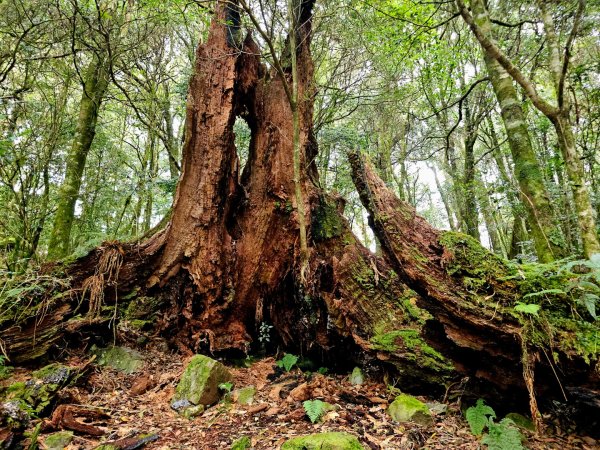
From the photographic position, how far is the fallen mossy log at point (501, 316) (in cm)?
295

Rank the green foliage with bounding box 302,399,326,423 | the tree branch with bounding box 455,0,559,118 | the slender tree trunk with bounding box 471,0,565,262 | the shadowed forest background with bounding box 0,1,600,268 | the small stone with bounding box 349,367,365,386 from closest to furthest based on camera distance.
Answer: the green foliage with bounding box 302,399,326,423 < the tree branch with bounding box 455,0,559,118 < the small stone with bounding box 349,367,365,386 < the slender tree trunk with bounding box 471,0,565,262 < the shadowed forest background with bounding box 0,1,600,268

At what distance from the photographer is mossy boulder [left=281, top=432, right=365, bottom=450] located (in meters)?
2.65

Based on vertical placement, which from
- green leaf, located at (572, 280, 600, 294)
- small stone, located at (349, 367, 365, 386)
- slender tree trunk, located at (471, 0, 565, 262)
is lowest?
small stone, located at (349, 367, 365, 386)

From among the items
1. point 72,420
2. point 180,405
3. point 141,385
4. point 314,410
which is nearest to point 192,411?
point 180,405

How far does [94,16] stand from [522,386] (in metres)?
10.0

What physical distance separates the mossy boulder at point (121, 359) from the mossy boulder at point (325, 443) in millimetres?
2896

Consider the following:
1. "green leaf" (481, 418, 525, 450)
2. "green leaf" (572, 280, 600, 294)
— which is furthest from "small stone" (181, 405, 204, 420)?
"green leaf" (572, 280, 600, 294)

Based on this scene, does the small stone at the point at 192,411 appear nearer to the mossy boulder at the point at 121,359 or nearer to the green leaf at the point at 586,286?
the mossy boulder at the point at 121,359

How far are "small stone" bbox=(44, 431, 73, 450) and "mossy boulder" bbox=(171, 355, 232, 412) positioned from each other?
1.06m

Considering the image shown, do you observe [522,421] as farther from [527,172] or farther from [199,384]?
[527,172]

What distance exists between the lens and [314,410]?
3.43 metres

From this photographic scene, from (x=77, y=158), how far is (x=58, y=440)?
6501 millimetres

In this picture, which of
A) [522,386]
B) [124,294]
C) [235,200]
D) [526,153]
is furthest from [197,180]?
[526,153]

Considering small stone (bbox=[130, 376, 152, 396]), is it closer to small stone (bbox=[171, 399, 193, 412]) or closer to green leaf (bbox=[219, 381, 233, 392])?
small stone (bbox=[171, 399, 193, 412])
